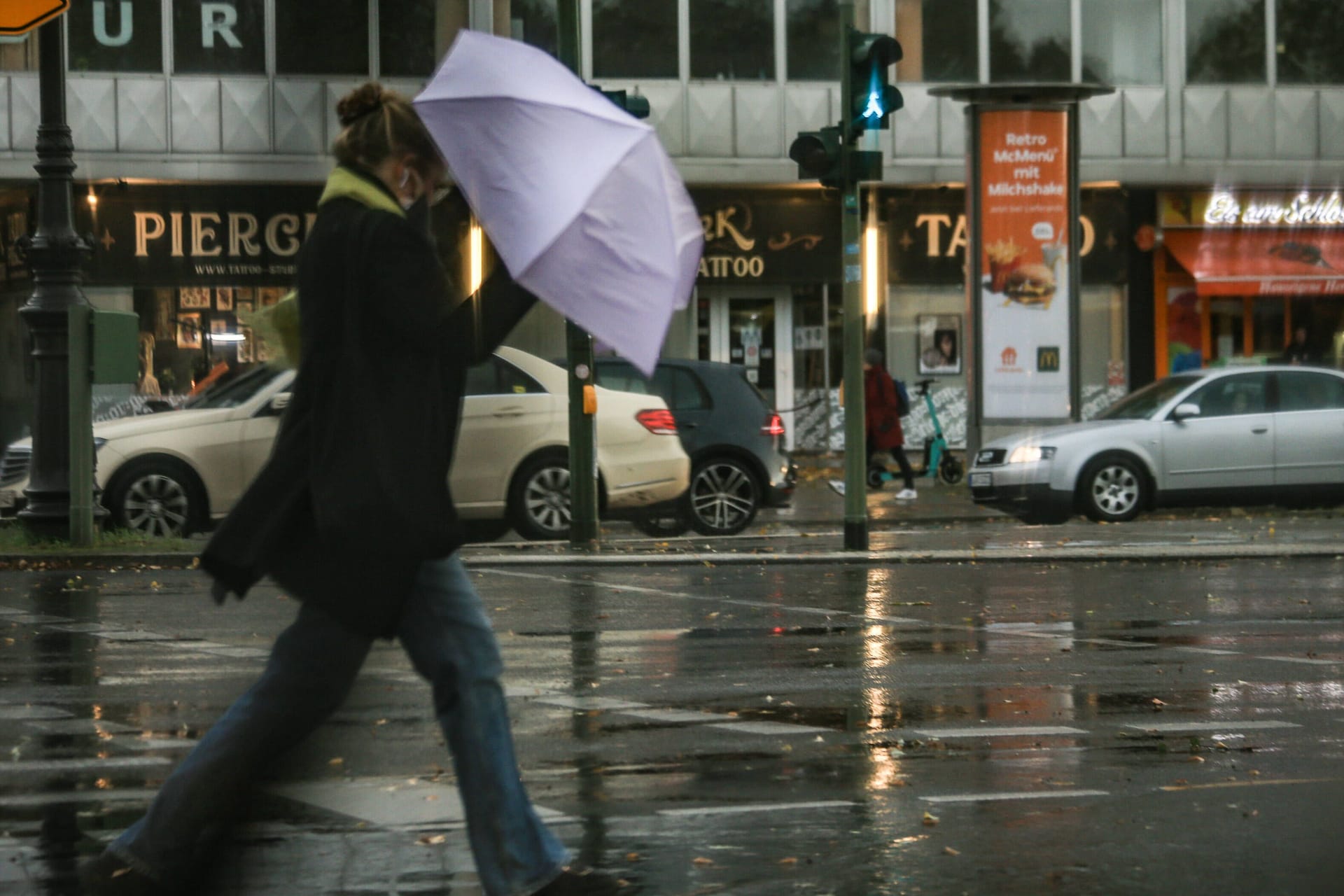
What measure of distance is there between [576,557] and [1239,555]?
16.1ft

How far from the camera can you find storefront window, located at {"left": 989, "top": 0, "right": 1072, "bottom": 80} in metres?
29.9

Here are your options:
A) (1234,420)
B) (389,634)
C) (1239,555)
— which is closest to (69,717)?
(389,634)

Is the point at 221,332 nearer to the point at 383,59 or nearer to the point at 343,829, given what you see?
the point at 383,59

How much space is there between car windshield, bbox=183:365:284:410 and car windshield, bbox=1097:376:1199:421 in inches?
322

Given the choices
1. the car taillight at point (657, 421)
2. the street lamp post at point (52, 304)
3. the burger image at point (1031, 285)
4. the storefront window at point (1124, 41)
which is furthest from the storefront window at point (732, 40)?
the street lamp post at point (52, 304)

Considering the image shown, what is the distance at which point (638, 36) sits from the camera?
1158 inches

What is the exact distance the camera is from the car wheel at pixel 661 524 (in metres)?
18.0

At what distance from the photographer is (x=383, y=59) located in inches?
1142

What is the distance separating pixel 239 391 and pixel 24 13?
16.4 feet

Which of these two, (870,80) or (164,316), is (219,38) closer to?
(164,316)

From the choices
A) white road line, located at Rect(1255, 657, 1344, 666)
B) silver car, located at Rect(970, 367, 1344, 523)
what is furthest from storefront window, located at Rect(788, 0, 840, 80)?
white road line, located at Rect(1255, 657, 1344, 666)

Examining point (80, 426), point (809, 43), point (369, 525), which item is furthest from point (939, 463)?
point (369, 525)

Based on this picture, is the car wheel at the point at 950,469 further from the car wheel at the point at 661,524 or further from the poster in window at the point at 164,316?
the poster in window at the point at 164,316

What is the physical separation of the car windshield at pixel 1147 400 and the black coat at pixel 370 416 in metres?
15.6
